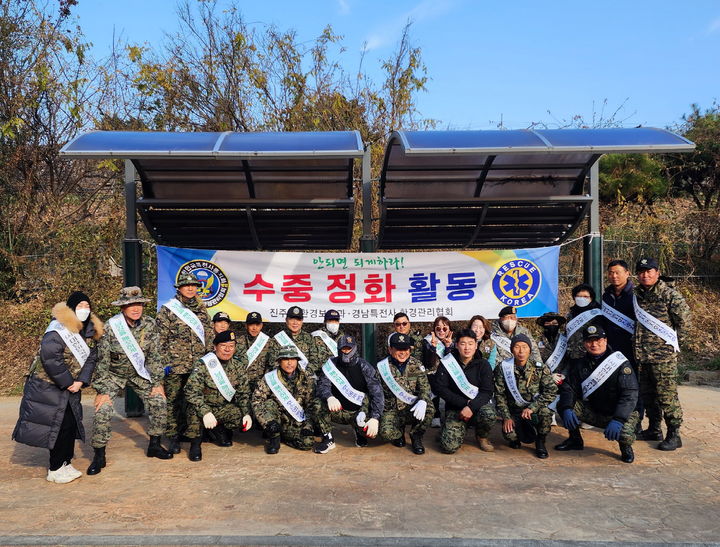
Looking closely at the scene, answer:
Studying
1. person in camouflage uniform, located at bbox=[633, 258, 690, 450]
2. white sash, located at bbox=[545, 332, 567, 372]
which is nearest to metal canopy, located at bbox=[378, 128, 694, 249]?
person in camouflage uniform, located at bbox=[633, 258, 690, 450]

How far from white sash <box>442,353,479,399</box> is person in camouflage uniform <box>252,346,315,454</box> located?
1.42 m

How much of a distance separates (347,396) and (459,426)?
1.11m

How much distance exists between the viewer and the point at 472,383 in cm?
558

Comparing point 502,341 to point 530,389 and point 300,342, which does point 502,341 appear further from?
point 300,342

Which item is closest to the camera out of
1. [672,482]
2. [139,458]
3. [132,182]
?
[672,482]

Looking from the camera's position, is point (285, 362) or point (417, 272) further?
point (417, 272)

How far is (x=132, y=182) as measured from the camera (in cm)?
680

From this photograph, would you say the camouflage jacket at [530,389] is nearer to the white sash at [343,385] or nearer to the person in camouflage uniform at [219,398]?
the white sash at [343,385]

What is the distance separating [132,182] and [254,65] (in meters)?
7.89

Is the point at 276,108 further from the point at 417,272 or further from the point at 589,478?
the point at 589,478

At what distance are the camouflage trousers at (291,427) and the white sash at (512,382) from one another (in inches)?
77.9

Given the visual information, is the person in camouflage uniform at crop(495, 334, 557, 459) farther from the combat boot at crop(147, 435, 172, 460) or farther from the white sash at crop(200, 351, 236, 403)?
the combat boot at crop(147, 435, 172, 460)

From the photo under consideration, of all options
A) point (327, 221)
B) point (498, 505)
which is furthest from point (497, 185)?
point (498, 505)

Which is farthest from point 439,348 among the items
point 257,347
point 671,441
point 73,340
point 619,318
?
point 73,340
